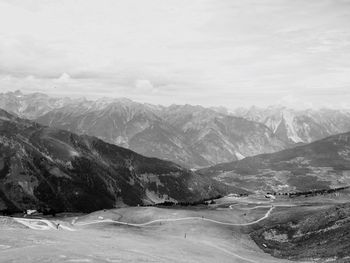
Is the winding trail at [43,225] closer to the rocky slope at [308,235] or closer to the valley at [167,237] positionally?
the valley at [167,237]

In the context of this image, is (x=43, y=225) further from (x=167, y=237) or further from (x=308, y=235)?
(x=308, y=235)

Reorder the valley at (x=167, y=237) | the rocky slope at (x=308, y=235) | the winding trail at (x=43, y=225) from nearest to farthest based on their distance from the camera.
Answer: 1. the valley at (x=167, y=237)
2. the rocky slope at (x=308, y=235)
3. the winding trail at (x=43, y=225)

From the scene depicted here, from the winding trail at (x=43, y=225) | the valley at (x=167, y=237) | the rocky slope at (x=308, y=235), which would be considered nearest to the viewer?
the valley at (x=167, y=237)

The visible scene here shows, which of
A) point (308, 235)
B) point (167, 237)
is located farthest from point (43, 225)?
point (308, 235)

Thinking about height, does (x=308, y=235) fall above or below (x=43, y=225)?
below

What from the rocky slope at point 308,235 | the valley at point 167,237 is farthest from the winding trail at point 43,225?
the rocky slope at point 308,235

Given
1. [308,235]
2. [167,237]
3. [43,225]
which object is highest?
[43,225]

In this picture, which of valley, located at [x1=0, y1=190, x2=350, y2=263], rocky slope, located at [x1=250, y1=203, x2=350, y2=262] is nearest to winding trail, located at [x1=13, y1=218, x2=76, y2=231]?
valley, located at [x1=0, y1=190, x2=350, y2=263]

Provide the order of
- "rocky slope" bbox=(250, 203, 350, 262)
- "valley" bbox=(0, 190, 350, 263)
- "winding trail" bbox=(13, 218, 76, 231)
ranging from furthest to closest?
"winding trail" bbox=(13, 218, 76, 231) < "rocky slope" bbox=(250, 203, 350, 262) < "valley" bbox=(0, 190, 350, 263)

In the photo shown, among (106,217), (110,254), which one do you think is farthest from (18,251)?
(106,217)

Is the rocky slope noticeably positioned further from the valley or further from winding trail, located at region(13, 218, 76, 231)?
winding trail, located at region(13, 218, 76, 231)

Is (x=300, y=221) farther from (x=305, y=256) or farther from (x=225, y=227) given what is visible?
(x=305, y=256)
